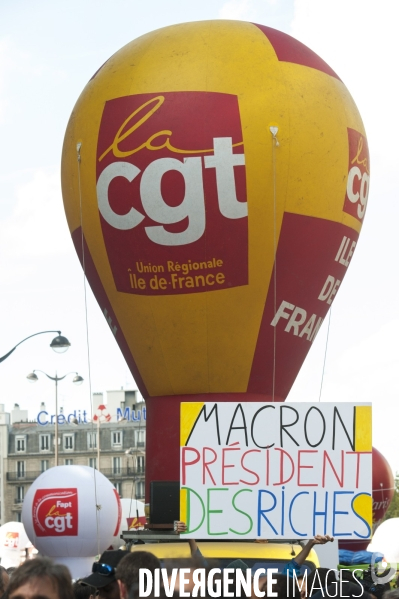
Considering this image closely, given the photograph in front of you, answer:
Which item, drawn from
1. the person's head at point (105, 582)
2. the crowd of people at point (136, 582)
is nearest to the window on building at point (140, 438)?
the crowd of people at point (136, 582)

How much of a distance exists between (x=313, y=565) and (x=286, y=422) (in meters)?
1.06

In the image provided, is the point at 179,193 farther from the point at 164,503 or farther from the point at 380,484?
the point at 380,484

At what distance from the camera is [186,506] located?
29.3 ft

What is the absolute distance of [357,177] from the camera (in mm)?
15016

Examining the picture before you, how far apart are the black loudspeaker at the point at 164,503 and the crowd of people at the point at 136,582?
12.7ft

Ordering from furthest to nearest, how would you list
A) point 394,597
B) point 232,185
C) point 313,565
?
1. point 232,185
2. point 313,565
3. point 394,597

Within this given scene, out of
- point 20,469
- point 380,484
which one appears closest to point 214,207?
point 380,484

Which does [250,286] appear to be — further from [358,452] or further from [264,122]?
[358,452]

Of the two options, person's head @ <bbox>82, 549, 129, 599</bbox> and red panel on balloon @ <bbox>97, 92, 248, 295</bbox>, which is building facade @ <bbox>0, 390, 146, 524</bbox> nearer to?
red panel on balloon @ <bbox>97, 92, 248, 295</bbox>

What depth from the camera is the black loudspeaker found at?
Answer: 11.5 m

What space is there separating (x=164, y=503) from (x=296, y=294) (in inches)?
147

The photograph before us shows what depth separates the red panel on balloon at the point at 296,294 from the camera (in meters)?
14.3

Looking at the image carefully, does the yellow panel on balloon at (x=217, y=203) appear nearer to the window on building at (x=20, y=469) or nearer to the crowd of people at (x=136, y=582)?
the crowd of people at (x=136, y=582)

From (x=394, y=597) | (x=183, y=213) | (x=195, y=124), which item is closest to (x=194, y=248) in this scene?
(x=183, y=213)
